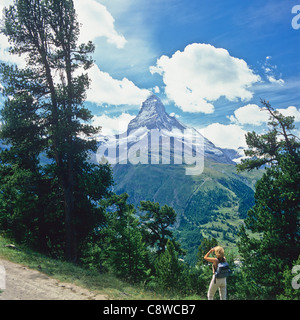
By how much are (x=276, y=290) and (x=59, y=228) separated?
19176 mm

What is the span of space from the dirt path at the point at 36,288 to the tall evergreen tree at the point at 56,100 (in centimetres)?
658

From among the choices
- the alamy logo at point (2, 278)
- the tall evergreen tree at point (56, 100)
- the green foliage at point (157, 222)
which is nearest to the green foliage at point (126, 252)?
the tall evergreen tree at point (56, 100)

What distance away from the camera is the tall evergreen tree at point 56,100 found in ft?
52.7

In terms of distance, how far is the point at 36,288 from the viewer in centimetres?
873

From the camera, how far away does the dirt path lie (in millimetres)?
7970

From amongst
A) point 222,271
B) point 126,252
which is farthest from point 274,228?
point 126,252

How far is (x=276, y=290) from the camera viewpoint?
1650 centimetres

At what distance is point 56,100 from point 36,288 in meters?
13.8

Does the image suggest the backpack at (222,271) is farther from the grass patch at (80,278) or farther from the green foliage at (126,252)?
the green foliage at (126,252)

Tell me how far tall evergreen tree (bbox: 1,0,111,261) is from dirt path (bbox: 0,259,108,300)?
658 cm

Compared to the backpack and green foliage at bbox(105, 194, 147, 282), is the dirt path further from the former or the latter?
green foliage at bbox(105, 194, 147, 282)
